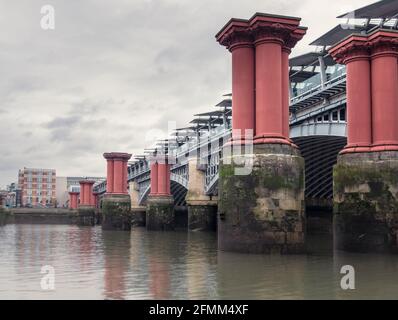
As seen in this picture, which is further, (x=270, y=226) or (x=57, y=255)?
(x=57, y=255)

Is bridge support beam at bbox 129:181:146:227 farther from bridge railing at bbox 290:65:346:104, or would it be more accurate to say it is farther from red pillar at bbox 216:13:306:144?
red pillar at bbox 216:13:306:144

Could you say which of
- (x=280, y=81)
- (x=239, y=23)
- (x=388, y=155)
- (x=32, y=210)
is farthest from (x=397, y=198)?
(x=32, y=210)

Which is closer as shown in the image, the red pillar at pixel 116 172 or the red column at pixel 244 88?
the red column at pixel 244 88

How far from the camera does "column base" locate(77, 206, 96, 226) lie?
96262 mm

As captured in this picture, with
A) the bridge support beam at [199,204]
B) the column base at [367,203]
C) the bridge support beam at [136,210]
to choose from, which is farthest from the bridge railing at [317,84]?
the bridge support beam at [136,210]

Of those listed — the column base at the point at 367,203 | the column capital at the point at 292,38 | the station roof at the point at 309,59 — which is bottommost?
the column base at the point at 367,203

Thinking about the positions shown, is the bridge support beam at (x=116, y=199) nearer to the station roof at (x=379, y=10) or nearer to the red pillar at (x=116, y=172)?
the red pillar at (x=116, y=172)

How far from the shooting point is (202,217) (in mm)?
62094

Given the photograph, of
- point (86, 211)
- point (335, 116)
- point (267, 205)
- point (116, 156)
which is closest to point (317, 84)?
point (335, 116)

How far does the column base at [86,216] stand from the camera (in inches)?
3790

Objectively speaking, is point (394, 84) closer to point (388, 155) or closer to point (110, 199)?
point (388, 155)

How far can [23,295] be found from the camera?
13.6 metres

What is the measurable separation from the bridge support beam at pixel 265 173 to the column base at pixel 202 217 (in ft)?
121
